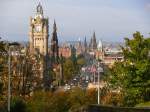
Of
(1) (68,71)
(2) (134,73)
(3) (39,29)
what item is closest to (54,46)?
(3) (39,29)

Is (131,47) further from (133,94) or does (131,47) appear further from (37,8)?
(37,8)

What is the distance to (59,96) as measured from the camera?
48531mm

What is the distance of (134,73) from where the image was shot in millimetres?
26188

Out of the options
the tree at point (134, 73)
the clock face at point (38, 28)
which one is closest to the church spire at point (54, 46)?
the clock face at point (38, 28)

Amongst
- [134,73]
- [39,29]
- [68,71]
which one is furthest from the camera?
[39,29]

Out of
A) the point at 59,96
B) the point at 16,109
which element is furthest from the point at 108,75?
the point at 59,96

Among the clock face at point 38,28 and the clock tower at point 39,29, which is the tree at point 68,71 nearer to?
the clock tower at point 39,29

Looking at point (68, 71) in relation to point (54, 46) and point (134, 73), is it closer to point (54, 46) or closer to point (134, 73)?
point (54, 46)

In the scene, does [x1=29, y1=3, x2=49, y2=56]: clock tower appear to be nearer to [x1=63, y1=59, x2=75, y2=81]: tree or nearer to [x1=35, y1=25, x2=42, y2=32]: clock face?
[x1=35, y1=25, x2=42, y2=32]: clock face

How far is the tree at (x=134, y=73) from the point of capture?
2602cm

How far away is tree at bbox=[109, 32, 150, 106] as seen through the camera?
26.0 meters

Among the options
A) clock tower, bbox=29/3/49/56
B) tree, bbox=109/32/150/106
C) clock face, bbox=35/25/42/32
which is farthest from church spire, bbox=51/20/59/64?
tree, bbox=109/32/150/106

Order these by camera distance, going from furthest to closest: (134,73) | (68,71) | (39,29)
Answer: (39,29) → (68,71) → (134,73)

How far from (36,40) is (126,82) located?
123m
